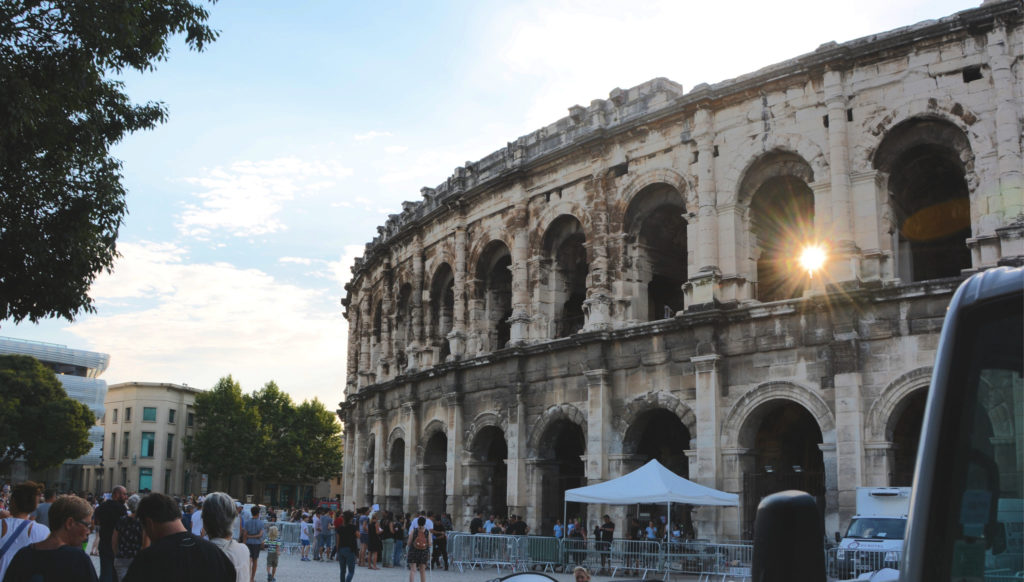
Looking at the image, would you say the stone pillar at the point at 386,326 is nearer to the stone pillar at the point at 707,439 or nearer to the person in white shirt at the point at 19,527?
the stone pillar at the point at 707,439

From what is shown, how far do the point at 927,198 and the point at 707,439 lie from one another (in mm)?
7100

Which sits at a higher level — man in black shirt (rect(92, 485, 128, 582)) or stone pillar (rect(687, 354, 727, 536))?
stone pillar (rect(687, 354, 727, 536))

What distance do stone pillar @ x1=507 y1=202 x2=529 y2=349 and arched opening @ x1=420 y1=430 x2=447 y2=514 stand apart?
18.0 feet

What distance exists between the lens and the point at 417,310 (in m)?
31.0

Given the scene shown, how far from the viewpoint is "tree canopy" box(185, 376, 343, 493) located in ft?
201

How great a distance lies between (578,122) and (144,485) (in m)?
55.6

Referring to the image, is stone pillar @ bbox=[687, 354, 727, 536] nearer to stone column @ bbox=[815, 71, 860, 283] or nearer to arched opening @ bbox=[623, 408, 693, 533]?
arched opening @ bbox=[623, 408, 693, 533]

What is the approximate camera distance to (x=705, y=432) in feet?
66.3

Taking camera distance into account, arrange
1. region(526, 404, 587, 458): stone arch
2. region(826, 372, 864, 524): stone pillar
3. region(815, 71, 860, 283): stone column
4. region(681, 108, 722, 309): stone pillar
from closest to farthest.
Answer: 1. region(826, 372, 864, 524): stone pillar
2. region(815, 71, 860, 283): stone column
3. region(681, 108, 722, 309): stone pillar
4. region(526, 404, 587, 458): stone arch

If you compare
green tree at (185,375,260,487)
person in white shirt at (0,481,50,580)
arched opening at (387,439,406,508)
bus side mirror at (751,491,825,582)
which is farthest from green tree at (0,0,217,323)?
green tree at (185,375,260,487)

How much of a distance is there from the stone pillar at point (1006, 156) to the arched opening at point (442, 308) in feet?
54.8

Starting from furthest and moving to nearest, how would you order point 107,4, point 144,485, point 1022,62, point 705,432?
point 144,485
point 705,432
point 1022,62
point 107,4

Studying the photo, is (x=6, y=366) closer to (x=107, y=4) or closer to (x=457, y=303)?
(x=457, y=303)

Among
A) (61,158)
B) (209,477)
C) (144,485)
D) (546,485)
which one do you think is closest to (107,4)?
(61,158)
